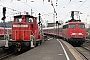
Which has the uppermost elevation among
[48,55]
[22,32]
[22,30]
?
[22,30]

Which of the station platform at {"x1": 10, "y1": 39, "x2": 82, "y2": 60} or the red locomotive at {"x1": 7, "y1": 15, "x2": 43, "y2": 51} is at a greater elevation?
the red locomotive at {"x1": 7, "y1": 15, "x2": 43, "y2": 51}

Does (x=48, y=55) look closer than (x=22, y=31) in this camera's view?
Yes

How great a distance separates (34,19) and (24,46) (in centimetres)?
346

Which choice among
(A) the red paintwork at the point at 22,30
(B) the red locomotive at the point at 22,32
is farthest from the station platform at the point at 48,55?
(A) the red paintwork at the point at 22,30

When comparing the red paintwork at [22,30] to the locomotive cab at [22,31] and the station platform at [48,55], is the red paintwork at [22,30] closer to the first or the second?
the locomotive cab at [22,31]

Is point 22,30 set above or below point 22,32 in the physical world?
above

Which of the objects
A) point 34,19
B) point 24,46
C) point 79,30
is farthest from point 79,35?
point 24,46

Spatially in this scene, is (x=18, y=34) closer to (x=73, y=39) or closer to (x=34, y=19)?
(x=34, y=19)

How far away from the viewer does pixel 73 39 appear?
94.5 ft

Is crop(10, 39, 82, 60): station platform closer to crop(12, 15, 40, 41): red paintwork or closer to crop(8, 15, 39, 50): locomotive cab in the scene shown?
crop(8, 15, 39, 50): locomotive cab

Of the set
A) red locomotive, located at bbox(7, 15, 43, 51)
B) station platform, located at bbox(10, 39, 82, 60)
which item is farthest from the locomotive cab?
station platform, located at bbox(10, 39, 82, 60)

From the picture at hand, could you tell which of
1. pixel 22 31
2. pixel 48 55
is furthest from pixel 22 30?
pixel 48 55

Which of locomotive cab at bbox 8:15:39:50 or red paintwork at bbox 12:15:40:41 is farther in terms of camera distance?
red paintwork at bbox 12:15:40:41

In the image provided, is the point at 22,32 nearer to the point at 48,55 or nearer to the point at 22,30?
the point at 22,30
